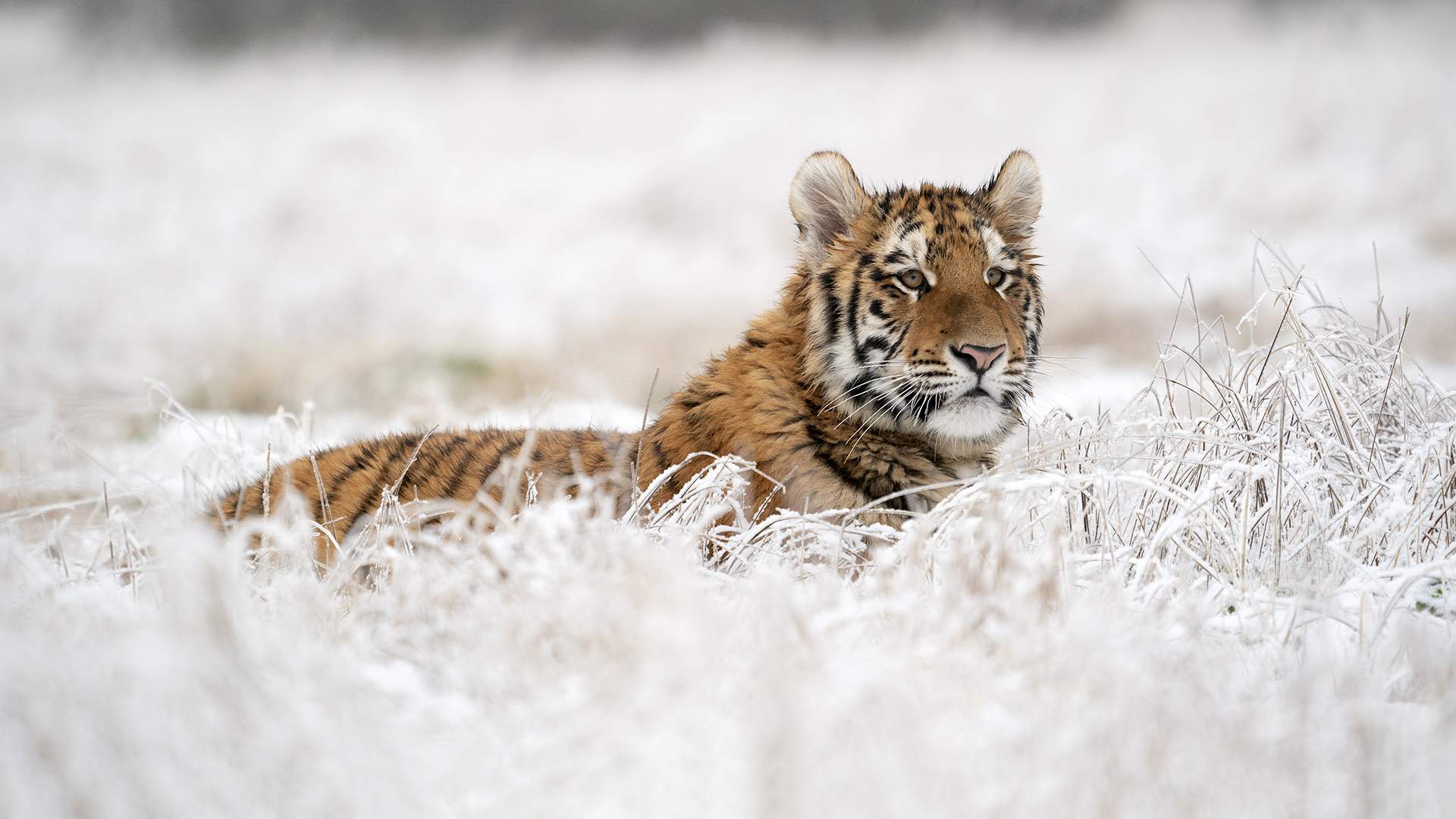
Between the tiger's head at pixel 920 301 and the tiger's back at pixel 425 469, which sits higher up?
the tiger's head at pixel 920 301

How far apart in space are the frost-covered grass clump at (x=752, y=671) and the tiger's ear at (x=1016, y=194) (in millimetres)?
1193

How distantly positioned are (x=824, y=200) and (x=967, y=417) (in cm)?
91

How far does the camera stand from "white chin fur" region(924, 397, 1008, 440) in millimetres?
3078

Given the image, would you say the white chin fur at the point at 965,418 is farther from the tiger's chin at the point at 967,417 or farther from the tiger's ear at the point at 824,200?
the tiger's ear at the point at 824,200

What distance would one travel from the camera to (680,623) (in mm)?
1698

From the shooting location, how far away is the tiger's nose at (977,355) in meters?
3.01

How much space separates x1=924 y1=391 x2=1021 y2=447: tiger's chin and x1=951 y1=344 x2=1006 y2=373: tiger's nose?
0.29ft

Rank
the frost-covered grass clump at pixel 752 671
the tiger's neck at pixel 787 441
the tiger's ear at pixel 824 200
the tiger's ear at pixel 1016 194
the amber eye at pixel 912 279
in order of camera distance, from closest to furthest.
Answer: the frost-covered grass clump at pixel 752 671
the tiger's neck at pixel 787 441
the amber eye at pixel 912 279
the tiger's ear at pixel 824 200
the tiger's ear at pixel 1016 194

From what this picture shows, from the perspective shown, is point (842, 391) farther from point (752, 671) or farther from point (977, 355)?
point (752, 671)

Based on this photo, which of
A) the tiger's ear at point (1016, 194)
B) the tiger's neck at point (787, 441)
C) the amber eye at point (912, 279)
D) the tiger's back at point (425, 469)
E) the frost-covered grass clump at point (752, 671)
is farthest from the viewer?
the tiger's ear at point (1016, 194)

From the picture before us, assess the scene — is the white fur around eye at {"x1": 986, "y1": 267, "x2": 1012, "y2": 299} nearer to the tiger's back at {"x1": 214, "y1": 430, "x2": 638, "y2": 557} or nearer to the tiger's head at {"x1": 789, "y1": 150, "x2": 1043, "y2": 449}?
the tiger's head at {"x1": 789, "y1": 150, "x2": 1043, "y2": 449}

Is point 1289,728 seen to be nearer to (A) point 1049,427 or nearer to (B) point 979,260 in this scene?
(B) point 979,260

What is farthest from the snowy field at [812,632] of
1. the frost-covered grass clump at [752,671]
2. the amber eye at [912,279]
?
the amber eye at [912,279]

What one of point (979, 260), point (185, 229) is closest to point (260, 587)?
point (979, 260)
